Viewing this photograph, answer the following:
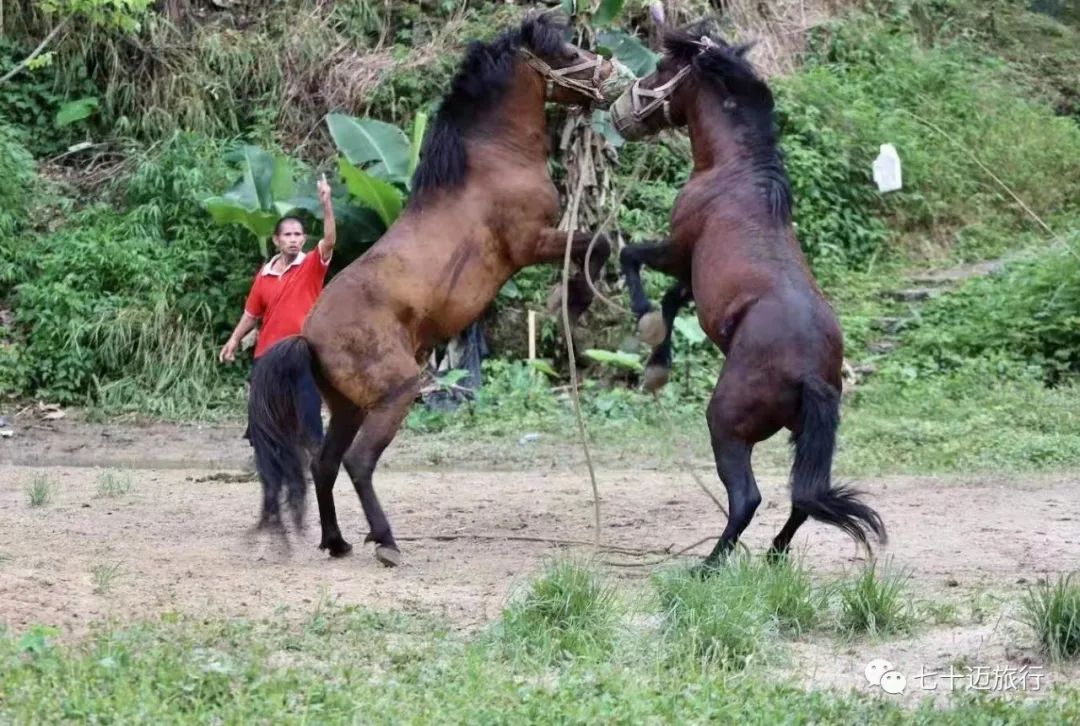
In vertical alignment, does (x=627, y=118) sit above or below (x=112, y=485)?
above

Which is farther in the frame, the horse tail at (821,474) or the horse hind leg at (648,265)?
the horse hind leg at (648,265)

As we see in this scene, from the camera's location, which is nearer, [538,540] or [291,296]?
[538,540]

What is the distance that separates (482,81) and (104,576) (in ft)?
10.7

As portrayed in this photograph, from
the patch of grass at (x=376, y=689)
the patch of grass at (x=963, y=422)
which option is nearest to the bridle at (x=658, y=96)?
the patch of grass at (x=376, y=689)

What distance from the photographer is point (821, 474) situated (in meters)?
6.27

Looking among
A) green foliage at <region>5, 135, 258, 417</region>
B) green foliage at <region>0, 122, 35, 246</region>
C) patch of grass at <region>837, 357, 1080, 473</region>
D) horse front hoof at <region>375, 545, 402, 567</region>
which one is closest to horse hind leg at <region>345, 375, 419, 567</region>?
horse front hoof at <region>375, 545, 402, 567</region>

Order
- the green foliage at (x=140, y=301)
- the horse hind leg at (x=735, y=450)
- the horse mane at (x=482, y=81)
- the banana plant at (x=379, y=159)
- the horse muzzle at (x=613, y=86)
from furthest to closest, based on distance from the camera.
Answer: the green foliage at (x=140, y=301) → the banana plant at (x=379, y=159) → the horse muzzle at (x=613, y=86) → the horse mane at (x=482, y=81) → the horse hind leg at (x=735, y=450)

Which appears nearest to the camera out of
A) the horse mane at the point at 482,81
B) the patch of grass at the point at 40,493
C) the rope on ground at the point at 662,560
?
the rope on ground at the point at 662,560

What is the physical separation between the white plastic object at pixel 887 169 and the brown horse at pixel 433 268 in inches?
298

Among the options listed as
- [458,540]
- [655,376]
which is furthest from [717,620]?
[458,540]

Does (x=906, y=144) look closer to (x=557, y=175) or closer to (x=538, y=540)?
(x=557, y=175)

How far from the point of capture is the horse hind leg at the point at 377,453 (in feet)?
22.9

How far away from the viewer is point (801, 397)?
253 inches

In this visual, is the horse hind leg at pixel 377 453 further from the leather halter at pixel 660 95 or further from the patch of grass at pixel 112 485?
the patch of grass at pixel 112 485
